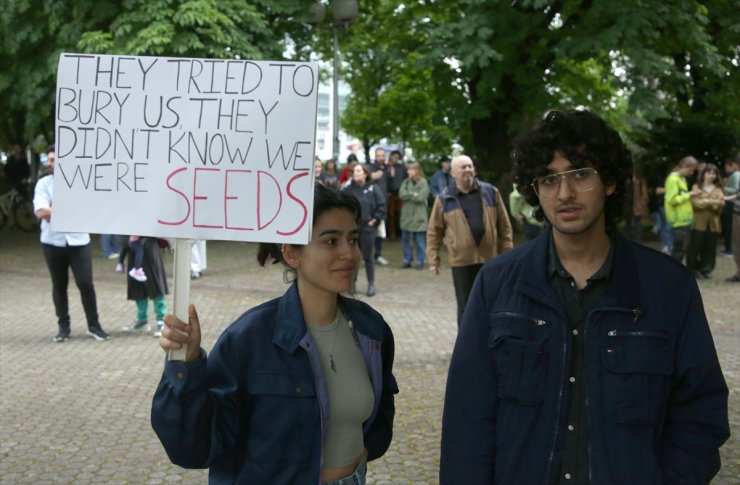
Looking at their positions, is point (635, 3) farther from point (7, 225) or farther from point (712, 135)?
point (7, 225)

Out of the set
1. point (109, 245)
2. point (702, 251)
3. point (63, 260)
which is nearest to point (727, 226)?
point (702, 251)

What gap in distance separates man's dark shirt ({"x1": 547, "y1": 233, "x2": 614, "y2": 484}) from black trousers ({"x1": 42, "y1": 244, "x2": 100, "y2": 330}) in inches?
325

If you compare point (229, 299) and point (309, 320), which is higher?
point (309, 320)

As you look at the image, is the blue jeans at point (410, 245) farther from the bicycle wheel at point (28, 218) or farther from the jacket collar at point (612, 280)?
the jacket collar at point (612, 280)

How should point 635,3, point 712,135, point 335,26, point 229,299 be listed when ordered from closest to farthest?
1. point 635,3
2. point 229,299
3. point 335,26
4. point 712,135

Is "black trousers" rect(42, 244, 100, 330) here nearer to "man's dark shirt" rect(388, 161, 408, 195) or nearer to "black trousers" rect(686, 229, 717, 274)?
"black trousers" rect(686, 229, 717, 274)

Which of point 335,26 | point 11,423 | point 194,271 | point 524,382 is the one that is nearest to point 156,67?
point 524,382

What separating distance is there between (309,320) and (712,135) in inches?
833

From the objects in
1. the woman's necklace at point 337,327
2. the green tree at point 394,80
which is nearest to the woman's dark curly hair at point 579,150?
the woman's necklace at point 337,327

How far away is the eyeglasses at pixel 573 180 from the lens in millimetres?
2963

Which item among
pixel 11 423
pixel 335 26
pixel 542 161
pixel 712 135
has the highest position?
pixel 335 26

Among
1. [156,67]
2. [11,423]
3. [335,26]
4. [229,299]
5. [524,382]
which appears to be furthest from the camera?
[335,26]

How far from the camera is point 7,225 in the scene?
2727 centimetres

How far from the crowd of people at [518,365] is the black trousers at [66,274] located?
7.76 meters
